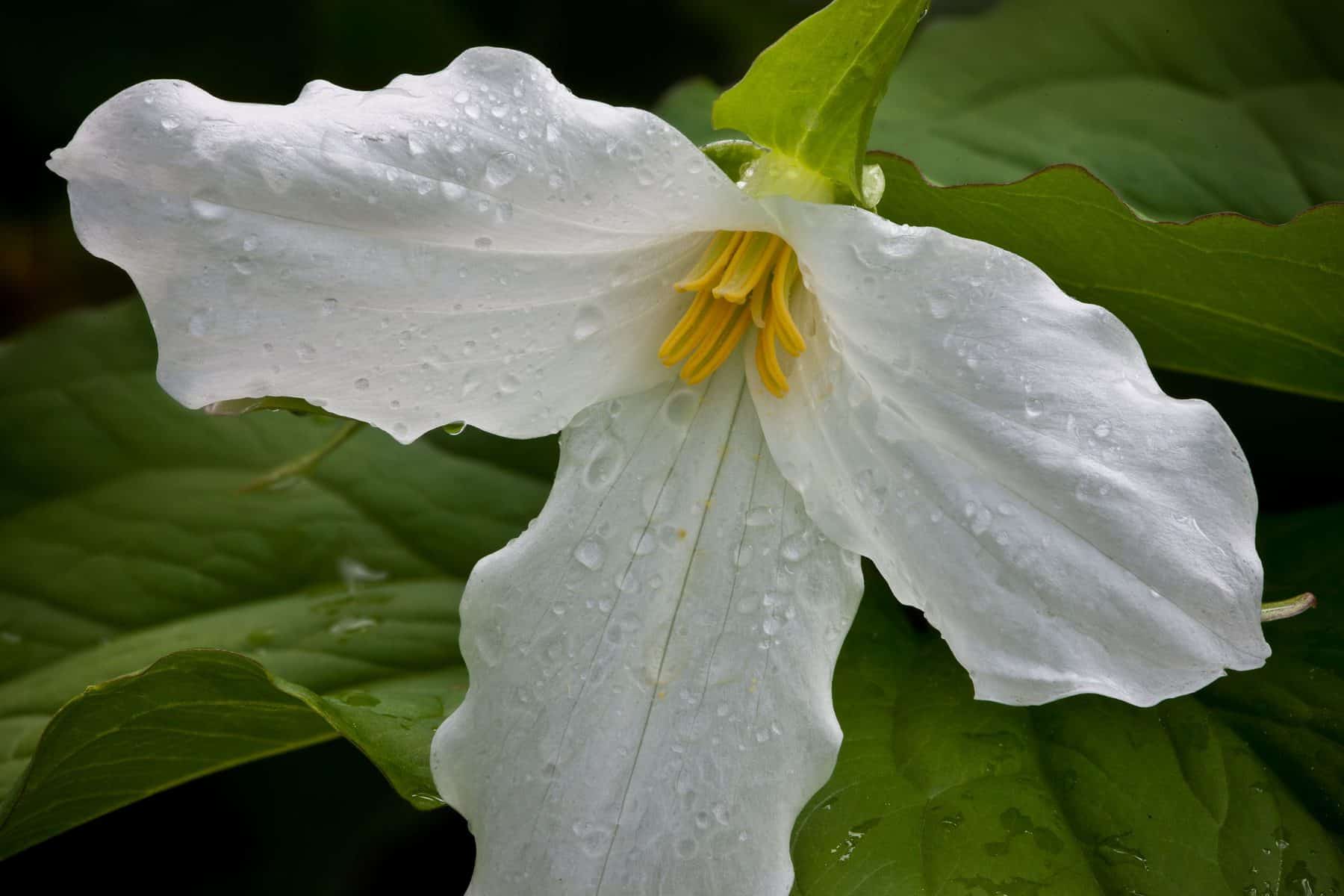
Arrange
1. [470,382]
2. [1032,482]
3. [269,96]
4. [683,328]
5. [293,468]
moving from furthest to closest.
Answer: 1. [269,96]
2. [293,468]
3. [683,328]
4. [470,382]
5. [1032,482]

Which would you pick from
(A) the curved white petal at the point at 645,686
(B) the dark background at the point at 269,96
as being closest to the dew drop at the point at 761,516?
(A) the curved white petal at the point at 645,686

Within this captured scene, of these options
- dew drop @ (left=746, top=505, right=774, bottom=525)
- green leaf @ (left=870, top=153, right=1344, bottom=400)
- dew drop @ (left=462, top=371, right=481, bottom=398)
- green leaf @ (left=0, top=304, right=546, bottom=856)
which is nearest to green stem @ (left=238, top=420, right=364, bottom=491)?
green leaf @ (left=0, top=304, right=546, bottom=856)

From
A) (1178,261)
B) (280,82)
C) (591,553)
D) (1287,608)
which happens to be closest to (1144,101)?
(1178,261)

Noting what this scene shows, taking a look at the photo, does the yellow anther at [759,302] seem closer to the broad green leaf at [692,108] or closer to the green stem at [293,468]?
the broad green leaf at [692,108]

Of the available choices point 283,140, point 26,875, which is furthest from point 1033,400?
point 26,875

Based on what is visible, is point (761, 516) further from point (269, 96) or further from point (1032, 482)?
point (269, 96)

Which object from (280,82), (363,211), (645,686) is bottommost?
(645,686)

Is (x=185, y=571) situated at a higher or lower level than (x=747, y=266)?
lower
